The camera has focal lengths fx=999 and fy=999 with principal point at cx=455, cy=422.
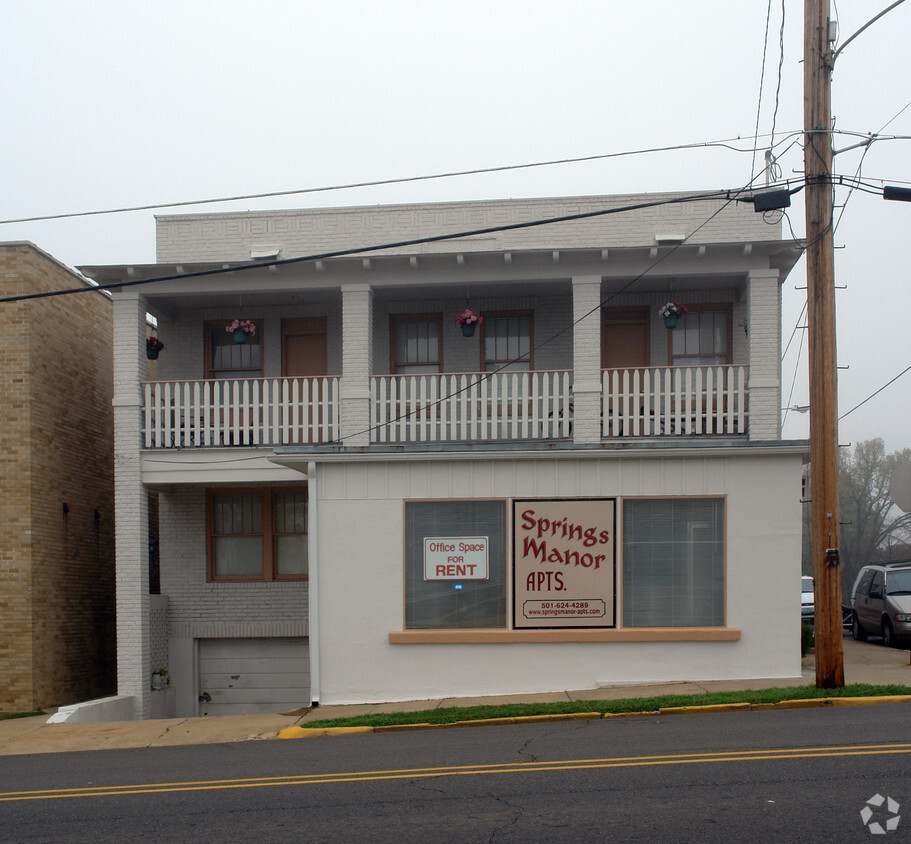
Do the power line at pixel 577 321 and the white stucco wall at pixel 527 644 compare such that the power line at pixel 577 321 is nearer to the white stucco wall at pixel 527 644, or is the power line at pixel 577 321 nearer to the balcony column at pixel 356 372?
the balcony column at pixel 356 372

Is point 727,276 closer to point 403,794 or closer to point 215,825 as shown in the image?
point 403,794

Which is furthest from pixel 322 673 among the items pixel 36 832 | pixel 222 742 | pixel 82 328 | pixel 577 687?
pixel 82 328

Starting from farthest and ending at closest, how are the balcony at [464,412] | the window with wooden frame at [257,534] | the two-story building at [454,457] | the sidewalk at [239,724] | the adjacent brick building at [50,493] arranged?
the window with wooden frame at [257,534]
the adjacent brick building at [50,493]
the balcony at [464,412]
the two-story building at [454,457]
the sidewalk at [239,724]

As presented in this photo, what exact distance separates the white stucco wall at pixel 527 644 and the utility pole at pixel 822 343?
179 cm

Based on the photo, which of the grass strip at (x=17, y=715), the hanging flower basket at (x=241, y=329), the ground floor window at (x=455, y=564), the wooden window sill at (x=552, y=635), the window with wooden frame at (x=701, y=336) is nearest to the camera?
the wooden window sill at (x=552, y=635)

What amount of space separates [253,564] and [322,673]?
408 cm

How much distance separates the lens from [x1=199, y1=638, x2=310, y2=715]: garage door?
17.1m

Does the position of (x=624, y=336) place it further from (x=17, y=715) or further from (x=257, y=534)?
(x=17, y=715)

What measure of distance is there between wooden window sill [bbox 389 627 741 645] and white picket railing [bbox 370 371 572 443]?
3.06m

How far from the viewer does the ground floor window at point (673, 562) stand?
546 inches

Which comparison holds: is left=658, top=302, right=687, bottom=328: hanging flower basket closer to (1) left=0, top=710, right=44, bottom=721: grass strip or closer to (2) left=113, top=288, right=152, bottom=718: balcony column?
(2) left=113, top=288, right=152, bottom=718: balcony column

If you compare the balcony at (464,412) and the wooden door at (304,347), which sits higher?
the wooden door at (304,347)

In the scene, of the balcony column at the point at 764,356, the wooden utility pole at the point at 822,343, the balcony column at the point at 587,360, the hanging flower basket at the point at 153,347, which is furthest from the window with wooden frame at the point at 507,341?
the wooden utility pole at the point at 822,343

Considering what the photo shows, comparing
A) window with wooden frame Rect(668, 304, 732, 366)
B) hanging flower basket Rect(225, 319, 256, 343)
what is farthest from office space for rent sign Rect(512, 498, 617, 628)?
hanging flower basket Rect(225, 319, 256, 343)
